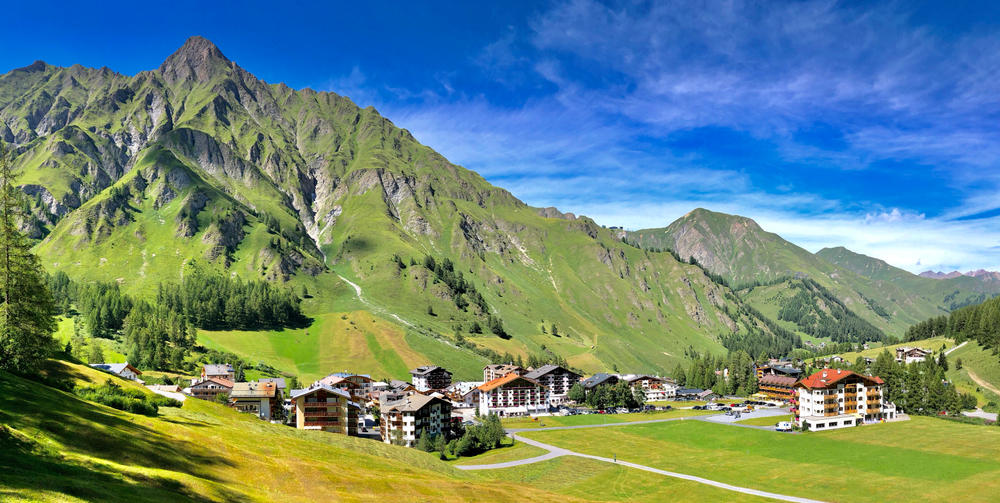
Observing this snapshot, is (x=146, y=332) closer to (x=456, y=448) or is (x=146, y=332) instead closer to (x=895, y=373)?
(x=456, y=448)

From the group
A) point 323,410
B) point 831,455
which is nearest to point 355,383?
point 323,410

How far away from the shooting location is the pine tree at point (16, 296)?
60.0 metres

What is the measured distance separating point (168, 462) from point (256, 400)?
304 feet

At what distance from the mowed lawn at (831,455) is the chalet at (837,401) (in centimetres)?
561

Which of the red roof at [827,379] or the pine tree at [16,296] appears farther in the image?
the red roof at [827,379]

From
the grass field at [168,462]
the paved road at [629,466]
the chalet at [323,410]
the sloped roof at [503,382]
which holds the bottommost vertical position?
the paved road at [629,466]

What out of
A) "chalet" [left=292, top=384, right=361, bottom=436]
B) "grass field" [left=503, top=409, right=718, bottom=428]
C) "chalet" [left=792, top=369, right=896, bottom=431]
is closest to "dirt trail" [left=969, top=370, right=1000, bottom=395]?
"chalet" [left=792, top=369, right=896, bottom=431]

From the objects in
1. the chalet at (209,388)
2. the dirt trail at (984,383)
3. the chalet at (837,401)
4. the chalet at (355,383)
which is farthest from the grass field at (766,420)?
the chalet at (209,388)

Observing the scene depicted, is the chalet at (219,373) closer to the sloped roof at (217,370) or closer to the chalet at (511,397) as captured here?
the sloped roof at (217,370)

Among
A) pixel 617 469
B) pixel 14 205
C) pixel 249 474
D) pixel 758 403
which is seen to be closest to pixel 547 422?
pixel 617 469

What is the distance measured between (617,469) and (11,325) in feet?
309

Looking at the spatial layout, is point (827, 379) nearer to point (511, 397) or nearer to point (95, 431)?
point (511, 397)

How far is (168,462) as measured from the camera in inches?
1796

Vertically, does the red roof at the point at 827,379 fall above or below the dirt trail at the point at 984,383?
above
